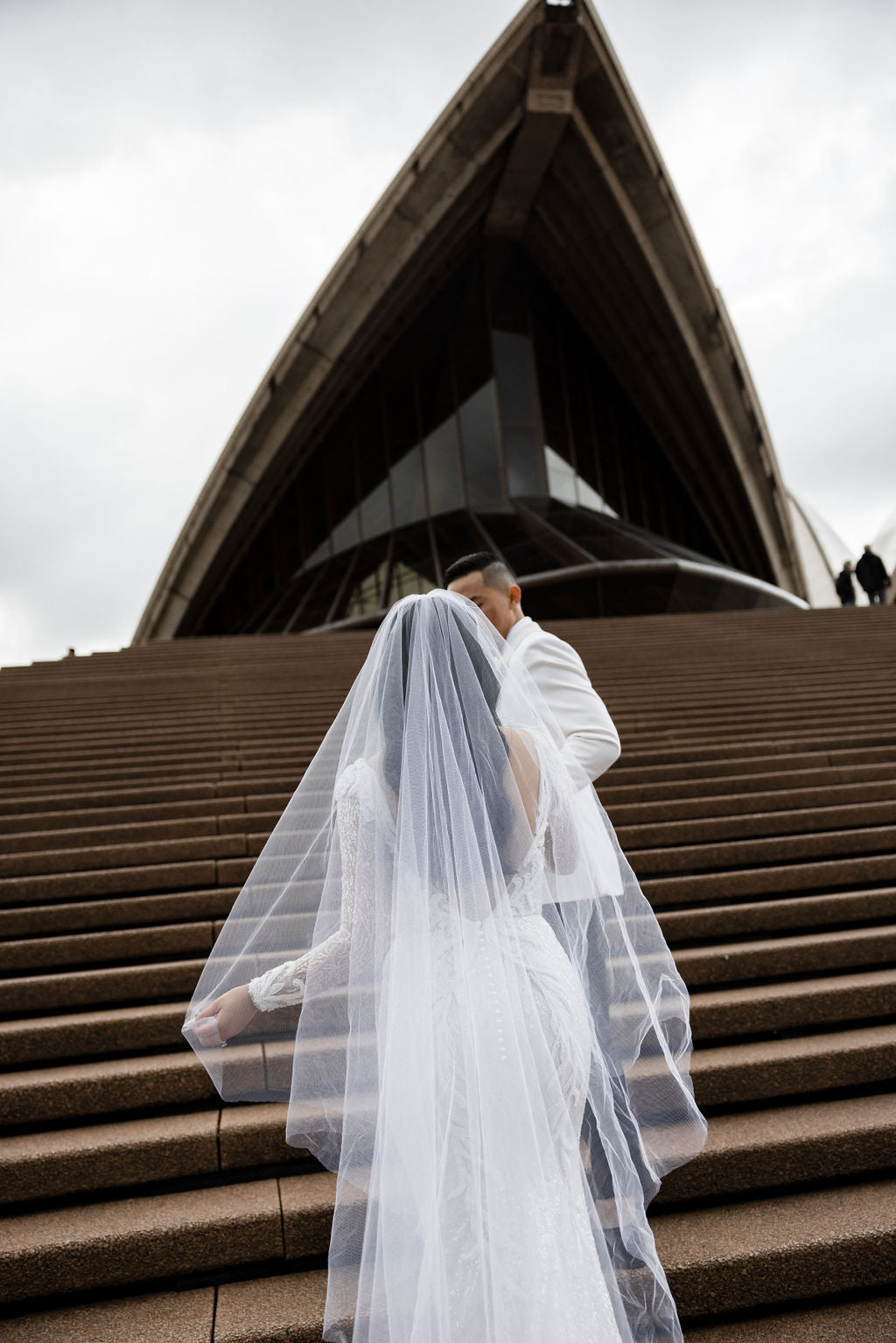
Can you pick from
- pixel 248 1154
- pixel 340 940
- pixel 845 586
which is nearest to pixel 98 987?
pixel 248 1154

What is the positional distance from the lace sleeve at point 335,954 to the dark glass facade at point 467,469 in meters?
14.7

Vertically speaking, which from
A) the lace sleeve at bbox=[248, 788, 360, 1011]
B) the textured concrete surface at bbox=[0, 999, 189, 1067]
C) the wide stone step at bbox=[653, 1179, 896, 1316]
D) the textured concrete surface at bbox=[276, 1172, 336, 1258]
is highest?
the lace sleeve at bbox=[248, 788, 360, 1011]

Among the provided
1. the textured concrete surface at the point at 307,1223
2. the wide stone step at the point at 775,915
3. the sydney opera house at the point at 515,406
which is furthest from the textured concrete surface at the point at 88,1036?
the sydney opera house at the point at 515,406

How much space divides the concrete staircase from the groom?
3.43 ft

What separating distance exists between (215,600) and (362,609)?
21.4 ft

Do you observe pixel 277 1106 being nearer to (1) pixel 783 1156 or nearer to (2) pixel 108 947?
(2) pixel 108 947

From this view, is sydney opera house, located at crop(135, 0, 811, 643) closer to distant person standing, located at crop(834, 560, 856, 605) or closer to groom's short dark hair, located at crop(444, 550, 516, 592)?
distant person standing, located at crop(834, 560, 856, 605)

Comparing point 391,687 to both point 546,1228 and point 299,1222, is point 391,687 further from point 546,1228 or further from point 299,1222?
point 299,1222

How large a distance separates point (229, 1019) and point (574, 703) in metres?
→ 0.90

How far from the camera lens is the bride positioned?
1172mm

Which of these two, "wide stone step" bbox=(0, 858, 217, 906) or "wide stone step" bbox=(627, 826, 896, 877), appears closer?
"wide stone step" bbox=(0, 858, 217, 906)

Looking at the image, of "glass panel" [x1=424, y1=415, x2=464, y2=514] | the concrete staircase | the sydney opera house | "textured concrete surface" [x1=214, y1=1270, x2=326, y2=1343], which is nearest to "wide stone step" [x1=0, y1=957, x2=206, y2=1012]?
the concrete staircase

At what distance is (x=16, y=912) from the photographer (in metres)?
3.05

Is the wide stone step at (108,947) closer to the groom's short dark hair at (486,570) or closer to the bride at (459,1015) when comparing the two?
the bride at (459,1015)
